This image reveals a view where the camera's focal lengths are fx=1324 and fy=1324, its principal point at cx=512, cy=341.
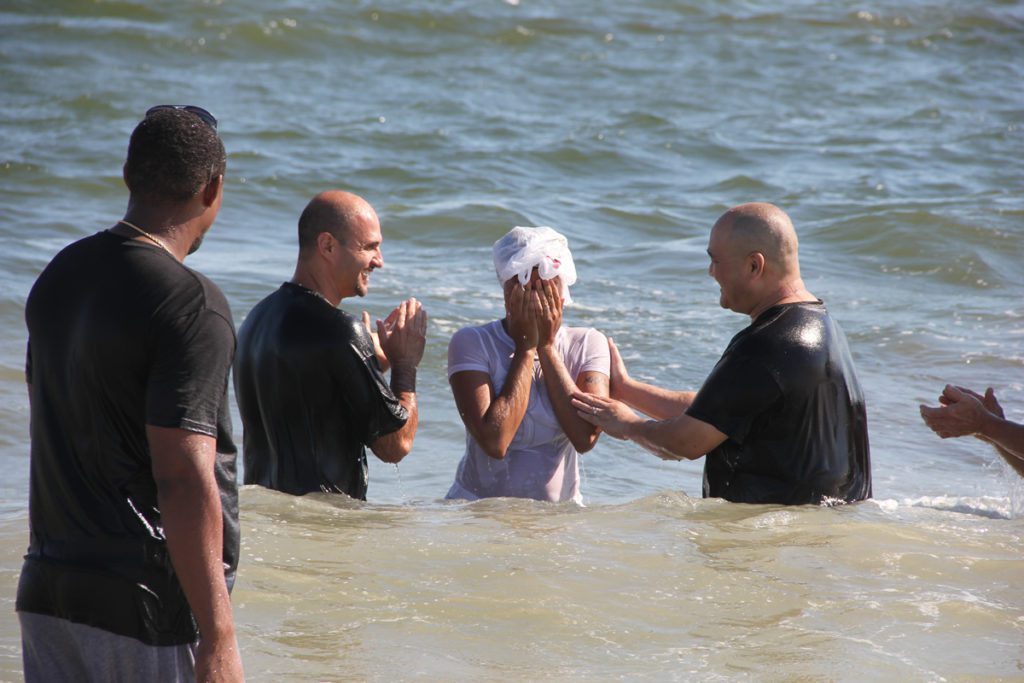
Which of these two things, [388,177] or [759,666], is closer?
[759,666]

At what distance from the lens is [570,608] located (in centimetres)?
481

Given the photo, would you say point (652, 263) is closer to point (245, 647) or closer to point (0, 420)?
point (0, 420)

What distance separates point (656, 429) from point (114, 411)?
9.55ft

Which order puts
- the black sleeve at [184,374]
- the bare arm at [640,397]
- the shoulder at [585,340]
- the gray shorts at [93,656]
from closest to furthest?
the black sleeve at [184,374] < the gray shorts at [93,656] < the shoulder at [585,340] < the bare arm at [640,397]

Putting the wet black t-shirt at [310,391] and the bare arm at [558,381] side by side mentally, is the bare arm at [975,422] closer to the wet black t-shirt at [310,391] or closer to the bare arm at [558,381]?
the bare arm at [558,381]

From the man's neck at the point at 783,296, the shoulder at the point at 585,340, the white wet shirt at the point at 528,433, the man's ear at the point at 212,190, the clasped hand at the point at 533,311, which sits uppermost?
the man's ear at the point at 212,190

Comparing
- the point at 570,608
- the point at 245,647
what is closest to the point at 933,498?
the point at 570,608

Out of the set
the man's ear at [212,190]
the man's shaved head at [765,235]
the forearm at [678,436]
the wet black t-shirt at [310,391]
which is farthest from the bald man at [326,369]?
the man's ear at [212,190]

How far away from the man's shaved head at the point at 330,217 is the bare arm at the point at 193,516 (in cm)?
259

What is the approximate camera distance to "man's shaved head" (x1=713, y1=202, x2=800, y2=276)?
17.4 ft

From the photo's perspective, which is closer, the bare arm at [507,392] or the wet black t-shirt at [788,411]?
the wet black t-shirt at [788,411]

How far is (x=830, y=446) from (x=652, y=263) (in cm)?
767

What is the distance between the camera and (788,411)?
5148 mm

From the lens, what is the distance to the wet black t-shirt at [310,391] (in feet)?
16.8
